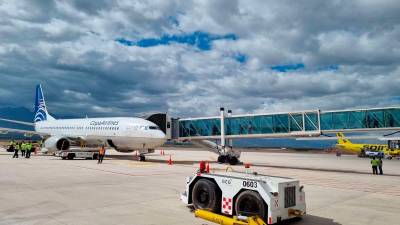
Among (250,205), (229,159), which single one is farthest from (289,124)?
(250,205)

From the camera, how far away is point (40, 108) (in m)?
54.6

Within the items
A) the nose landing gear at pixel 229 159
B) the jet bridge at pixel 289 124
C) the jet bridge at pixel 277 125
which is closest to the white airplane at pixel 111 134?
the jet bridge at pixel 277 125

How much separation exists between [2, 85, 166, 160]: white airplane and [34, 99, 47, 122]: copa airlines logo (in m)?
7.91

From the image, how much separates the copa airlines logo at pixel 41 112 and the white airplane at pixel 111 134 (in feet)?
26.0

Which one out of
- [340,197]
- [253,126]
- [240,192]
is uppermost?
[253,126]

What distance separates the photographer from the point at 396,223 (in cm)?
937

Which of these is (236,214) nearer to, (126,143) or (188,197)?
(188,197)

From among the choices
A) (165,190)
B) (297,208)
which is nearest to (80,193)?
(165,190)

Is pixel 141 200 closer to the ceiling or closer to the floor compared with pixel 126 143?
closer to the floor

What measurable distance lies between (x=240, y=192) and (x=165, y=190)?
6196 millimetres

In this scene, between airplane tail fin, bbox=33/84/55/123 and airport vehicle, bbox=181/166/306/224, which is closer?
airport vehicle, bbox=181/166/306/224

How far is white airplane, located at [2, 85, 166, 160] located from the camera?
32406mm

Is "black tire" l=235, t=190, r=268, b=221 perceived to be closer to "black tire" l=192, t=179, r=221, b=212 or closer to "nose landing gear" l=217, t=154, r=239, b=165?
"black tire" l=192, t=179, r=221, b=212

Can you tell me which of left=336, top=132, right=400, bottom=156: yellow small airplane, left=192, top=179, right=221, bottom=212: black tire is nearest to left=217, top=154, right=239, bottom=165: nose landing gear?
left=192, top=179, right=221, bottom=212: black tire
